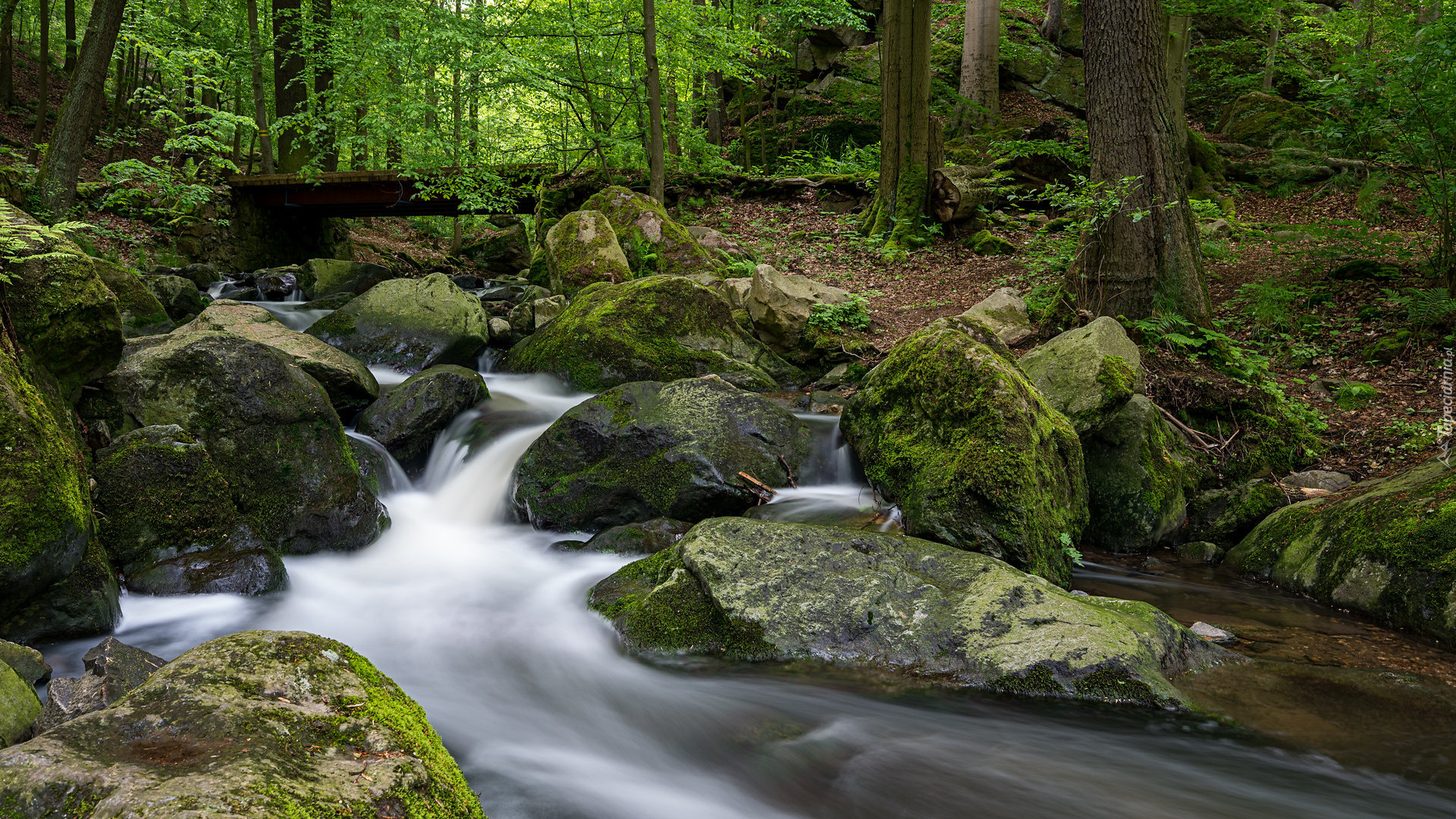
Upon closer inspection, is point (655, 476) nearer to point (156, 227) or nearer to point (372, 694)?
point (372, 694)

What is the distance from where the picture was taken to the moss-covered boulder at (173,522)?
4875 mm

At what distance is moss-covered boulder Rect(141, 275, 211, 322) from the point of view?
1197 cm

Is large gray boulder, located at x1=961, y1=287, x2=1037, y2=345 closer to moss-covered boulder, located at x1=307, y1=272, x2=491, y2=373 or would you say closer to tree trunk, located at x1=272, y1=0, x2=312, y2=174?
moss-covered boulder, located at x1=307, y1=272, x2=491, y2=373

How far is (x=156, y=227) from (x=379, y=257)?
7.25 m

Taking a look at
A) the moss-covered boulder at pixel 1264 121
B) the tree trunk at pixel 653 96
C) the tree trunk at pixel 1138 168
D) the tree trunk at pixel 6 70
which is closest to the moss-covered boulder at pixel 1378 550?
the tree trunk at pixel 1138 168

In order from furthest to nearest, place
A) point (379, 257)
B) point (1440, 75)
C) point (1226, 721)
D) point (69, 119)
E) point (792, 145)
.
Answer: point (379, 257) → point (792, 145) → point (69, 119) → point (1440, 75) → point (1226, 721)

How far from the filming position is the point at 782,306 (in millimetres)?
10539

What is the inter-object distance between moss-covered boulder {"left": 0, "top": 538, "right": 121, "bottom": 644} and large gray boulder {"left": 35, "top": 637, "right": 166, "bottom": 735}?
1062 millimetres

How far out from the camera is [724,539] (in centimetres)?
475

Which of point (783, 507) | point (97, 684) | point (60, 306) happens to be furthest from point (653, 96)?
point (97, 684)

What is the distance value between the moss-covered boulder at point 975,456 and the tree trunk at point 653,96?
31.4 feet

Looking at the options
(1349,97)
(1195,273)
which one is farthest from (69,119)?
(1349,97)

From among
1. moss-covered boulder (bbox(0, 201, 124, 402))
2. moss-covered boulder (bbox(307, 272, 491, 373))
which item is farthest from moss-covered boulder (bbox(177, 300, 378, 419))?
moss-covered boulder (bbox(0, 201, 124, 402))

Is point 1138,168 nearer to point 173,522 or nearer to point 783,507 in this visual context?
point 783,507
